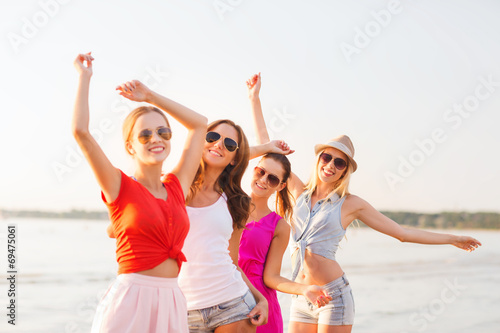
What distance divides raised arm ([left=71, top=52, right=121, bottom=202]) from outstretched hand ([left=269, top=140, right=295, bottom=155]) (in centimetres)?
164

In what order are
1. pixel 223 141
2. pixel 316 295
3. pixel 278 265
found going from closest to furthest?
pixel 316 295, pixel 223 141, pixel 278 265

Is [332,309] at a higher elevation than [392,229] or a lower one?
lower

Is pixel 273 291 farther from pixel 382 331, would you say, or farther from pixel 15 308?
pixel 15 308

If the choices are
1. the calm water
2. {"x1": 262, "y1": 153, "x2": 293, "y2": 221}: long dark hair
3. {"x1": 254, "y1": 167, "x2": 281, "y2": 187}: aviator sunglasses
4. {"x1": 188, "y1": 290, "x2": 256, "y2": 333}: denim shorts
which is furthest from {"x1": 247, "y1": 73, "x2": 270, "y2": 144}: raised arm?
{"x1": 188, "y1": 290, "x2": 256, "y2": 333}: denim shorts

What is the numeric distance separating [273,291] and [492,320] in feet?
24.7

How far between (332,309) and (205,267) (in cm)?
174

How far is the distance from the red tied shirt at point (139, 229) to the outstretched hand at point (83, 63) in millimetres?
490

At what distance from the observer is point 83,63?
8.51 feet

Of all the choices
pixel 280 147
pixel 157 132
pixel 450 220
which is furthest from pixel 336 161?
pixel 450 220

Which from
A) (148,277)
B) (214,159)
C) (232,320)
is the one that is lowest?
(232,320)

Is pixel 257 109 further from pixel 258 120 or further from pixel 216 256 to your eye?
pixel 216 256

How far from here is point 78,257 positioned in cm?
1703

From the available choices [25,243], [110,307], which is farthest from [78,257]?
[110,307]

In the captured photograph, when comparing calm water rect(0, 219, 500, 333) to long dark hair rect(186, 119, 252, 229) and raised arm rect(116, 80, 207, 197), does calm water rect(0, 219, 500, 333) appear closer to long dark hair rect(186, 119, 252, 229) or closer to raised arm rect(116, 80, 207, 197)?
long dark hair rect(186, 119, 252, 229)
